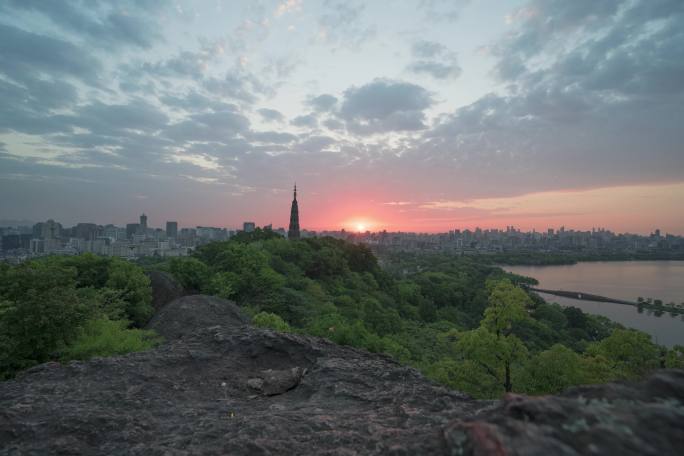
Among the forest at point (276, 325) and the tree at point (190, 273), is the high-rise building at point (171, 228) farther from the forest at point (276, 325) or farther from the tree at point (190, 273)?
the tree at point (190, 273)

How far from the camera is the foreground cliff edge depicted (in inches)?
71.9

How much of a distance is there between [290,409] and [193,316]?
8.63 m

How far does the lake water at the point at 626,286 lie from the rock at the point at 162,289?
3759 cm

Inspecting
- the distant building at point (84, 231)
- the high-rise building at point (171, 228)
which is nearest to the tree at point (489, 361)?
the distant building at point (84, 231)

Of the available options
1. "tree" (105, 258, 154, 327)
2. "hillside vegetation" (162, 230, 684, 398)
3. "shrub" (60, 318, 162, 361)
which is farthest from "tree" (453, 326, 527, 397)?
"tree" (105, 258, 154, 327)

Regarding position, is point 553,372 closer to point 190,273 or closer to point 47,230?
point 190,273

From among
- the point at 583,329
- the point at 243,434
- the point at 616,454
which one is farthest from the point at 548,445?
the point at 583,329

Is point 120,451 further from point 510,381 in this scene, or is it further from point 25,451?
point 510,381

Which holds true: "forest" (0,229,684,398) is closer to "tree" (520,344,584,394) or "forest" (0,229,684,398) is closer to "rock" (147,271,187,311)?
"tree" (520,344,584,394)

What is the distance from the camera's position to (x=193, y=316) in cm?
1106

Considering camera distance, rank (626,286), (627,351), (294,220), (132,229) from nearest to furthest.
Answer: (627,351), (294,220), (626,286), (132,229)

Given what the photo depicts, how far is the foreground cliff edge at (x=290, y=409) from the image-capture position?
1825 mm

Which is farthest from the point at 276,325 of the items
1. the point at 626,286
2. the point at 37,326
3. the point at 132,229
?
the point at 132,229

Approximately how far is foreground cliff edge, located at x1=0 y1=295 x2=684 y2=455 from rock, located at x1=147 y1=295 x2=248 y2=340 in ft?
17.6
